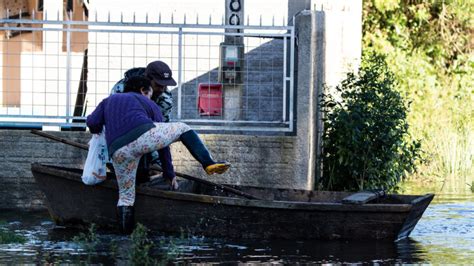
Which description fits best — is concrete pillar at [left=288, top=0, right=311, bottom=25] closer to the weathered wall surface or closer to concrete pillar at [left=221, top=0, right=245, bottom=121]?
concrete pillar at [left=221, top=0, right=245, bottom=121]

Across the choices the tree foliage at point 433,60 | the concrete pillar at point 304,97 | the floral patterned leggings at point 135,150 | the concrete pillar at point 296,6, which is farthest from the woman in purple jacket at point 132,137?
the tree foliage at point 433,60

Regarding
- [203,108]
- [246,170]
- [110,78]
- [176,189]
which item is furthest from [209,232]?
[110,78]

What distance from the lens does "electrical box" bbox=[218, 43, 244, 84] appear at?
1538 centimetres

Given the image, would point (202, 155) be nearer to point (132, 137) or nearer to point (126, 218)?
point (132, 137)

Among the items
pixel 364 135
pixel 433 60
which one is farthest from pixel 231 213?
pixel 433 60

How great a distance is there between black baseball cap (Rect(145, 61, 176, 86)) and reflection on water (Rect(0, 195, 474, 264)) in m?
1.57

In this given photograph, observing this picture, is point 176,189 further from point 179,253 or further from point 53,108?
point 53,108

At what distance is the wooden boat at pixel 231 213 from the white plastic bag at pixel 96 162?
107 mm

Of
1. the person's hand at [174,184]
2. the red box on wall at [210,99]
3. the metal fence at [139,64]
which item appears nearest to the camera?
the person's hand at [174,184]

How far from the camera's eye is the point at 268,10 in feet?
61.8

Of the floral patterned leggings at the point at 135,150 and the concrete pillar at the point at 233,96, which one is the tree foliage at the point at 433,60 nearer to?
the concrete pillar at the point at 233,96

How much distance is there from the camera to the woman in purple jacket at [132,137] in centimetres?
1158

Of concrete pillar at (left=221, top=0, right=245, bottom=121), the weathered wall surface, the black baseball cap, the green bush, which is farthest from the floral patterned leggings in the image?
the green bush

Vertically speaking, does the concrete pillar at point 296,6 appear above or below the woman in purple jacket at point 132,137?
above
